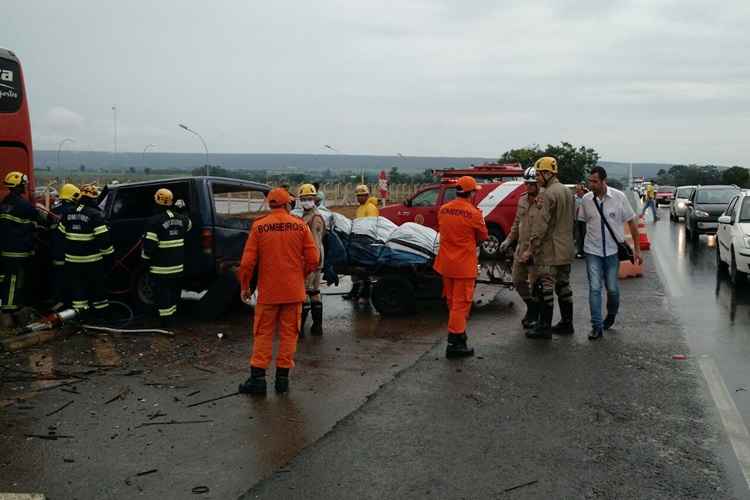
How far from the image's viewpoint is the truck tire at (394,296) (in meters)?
10.0

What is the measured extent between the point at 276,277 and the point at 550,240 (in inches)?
132

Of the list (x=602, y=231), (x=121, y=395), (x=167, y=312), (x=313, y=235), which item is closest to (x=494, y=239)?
(x=602, y=231)

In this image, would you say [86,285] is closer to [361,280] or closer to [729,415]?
[361,280]

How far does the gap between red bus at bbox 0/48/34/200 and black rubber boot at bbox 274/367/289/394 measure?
5369mm

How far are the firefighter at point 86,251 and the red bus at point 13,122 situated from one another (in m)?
1.23

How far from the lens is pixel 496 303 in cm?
1111

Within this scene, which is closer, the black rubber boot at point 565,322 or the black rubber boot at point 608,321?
the black rubber boot at point 565,322

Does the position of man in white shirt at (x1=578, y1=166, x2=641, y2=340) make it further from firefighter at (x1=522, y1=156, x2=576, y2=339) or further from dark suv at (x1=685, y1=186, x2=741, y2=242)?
dark suv at (x1=685, y1=186, x2=741, y2=242)

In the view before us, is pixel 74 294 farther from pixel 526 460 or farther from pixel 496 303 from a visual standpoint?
pixel 526 460

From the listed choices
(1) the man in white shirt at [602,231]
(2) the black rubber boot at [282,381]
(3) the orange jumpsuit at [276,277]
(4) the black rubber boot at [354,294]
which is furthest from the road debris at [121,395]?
(4) the black rubber boot at [354,294]

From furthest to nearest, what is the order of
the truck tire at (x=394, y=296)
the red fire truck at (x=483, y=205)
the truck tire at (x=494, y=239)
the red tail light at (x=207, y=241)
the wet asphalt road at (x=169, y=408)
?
the red fire truck at (x=483, y=205) < the truck tire at (x=494, y=239) < the truck tire at (x=394, y=296) < the red tail light at (x=207, y=241) < the wet asphalt road at (x=169, y=408)

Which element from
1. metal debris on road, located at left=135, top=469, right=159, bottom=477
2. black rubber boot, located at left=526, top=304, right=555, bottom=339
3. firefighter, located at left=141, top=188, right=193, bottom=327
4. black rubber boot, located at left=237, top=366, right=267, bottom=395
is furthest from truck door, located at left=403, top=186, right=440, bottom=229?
metal debris on road, located at left=135, top=469, right=159, bottom=477

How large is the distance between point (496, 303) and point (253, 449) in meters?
6.62

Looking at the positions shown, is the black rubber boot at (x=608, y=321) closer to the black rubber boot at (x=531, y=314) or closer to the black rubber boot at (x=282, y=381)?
the black rubber boot at (x=531, y=314)
